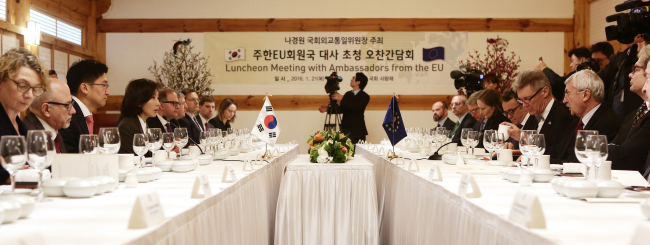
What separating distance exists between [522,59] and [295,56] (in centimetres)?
342

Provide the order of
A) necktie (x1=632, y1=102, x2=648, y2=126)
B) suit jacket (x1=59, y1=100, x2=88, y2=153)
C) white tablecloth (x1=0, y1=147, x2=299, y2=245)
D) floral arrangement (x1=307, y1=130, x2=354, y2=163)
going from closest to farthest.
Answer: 1. white tablecloth (x1=0, y1=147, x2=299, y2=245)
2. necktie (x1=632, y1=102, x2=648, y2=126)
3. suit jacket (x1=59, y1=100, x2=88, y2=153)
4. floral arrangement (x1=307, y1=130, x2=354, y2=163)

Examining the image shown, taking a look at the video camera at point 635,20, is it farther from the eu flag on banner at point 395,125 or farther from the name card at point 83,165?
the name card at point 83,165

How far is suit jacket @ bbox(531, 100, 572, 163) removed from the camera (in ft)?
10.2

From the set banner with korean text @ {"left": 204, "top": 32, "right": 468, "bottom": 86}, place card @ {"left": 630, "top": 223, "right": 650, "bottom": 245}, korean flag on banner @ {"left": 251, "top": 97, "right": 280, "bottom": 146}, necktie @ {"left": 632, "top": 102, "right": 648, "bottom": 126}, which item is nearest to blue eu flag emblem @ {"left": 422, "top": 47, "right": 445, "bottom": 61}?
banner with korean text @ {"left": 204, "top": 32, "right": 468, "bottom": 86}

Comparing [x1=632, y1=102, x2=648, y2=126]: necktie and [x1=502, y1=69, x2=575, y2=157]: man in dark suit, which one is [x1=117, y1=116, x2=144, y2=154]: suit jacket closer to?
[x1=502, y1=69, x2=575, y2=157]: man in dark suit

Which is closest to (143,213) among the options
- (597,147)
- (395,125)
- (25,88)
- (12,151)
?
(12,151)

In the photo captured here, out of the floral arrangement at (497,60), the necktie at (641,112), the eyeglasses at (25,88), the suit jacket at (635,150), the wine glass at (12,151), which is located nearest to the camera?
the wine glass at (12,151)

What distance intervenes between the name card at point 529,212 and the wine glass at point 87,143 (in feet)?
4.31

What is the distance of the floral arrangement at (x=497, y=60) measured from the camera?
6.66 meters

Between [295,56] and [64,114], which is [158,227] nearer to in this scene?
[64,114]

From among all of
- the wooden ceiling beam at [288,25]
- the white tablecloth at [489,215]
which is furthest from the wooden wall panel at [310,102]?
the white tablecloth at [489,215]

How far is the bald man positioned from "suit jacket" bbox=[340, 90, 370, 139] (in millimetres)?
4284

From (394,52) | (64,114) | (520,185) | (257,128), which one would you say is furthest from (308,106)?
(520,185)

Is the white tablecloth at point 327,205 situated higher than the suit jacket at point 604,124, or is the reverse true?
the suit jacket at point 604,124
